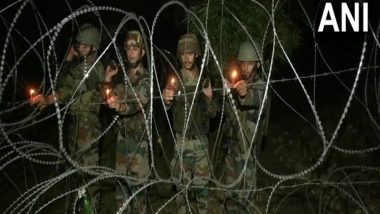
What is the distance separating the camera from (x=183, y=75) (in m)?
4.45

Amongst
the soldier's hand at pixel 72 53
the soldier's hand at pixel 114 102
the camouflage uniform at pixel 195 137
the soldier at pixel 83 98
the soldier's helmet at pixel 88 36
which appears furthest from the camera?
the soldier's hand at pixel 72 53

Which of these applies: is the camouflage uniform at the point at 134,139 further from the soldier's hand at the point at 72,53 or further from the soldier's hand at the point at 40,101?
the soldier's hand at the point at 72,53

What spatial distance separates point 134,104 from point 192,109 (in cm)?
58

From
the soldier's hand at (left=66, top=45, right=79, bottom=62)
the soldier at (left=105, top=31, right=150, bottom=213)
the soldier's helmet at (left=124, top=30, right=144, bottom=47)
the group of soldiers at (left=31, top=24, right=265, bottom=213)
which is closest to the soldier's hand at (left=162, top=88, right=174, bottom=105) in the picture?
the group of soldiers at (left=31, top=24, right=265, bottom=213)

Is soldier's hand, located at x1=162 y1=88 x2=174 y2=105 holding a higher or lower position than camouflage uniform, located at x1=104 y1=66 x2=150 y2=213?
higher

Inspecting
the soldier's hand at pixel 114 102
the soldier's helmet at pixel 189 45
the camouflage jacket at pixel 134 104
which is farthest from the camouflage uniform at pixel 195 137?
the soldier's hand at pixel 114 102

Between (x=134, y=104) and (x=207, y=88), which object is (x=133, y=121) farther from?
(x=207, y=88)

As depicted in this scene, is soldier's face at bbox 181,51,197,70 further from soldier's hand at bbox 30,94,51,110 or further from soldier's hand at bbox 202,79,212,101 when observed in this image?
soldier's hand at bbox 30,94,51,110

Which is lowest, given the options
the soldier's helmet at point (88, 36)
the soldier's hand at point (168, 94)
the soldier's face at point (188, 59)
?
the soldier's hand at point (168, 94)

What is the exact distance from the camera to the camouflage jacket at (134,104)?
444cm

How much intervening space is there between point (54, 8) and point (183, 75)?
21.7ft

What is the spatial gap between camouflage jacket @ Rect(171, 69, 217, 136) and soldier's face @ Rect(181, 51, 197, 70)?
0.08 m

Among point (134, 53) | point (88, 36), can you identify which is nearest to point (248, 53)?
point (134, 53)

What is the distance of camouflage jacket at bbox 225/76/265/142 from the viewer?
4.37 meters
